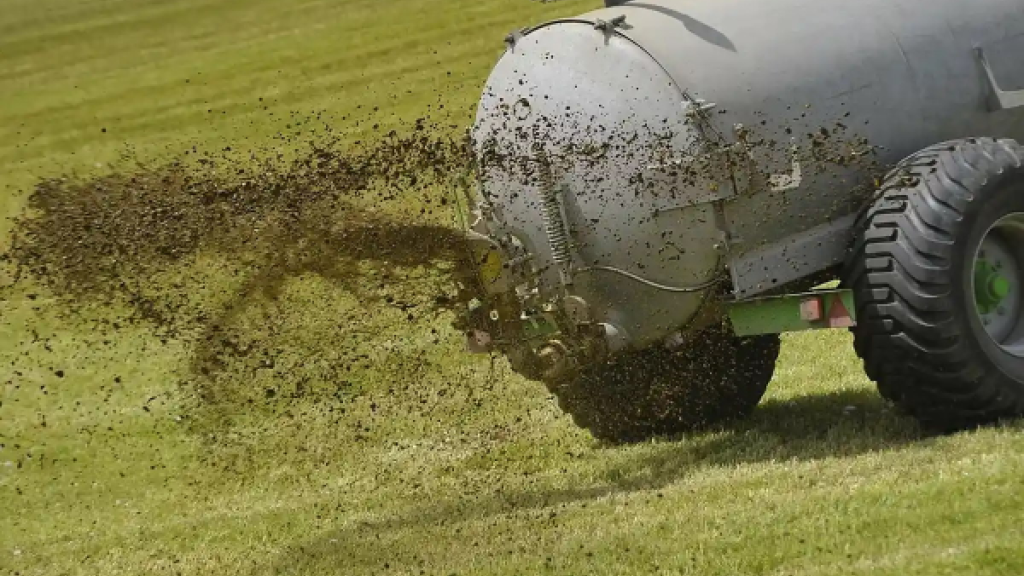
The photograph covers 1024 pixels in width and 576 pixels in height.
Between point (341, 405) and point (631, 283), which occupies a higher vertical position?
point (631, 283)

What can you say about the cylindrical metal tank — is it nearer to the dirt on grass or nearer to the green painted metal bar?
the green painted metal bar

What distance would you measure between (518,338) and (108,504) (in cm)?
355

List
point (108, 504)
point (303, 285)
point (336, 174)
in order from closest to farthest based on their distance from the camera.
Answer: point (336, 174) → point (303, 285) → point (108, 504)

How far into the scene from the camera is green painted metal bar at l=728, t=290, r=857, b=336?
711cm

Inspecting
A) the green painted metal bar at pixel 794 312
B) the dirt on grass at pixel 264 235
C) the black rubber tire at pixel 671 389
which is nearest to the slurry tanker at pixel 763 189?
the green painted metal bar at pixel 794 312

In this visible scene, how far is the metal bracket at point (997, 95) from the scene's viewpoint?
7.68 metres

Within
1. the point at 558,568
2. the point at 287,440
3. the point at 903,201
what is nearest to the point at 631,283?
the point at 903,201

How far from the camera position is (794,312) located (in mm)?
7250

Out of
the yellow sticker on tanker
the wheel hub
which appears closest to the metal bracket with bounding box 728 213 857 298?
the wheel hub

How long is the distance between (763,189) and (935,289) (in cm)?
91

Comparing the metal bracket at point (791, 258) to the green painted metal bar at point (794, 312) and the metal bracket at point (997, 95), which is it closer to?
the green painted metal bar at point (794, 312)

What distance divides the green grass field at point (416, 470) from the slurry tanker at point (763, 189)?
Result: 0.51m

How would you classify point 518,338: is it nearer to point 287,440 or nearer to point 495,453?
point 495,453

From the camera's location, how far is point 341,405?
36.3 ft
